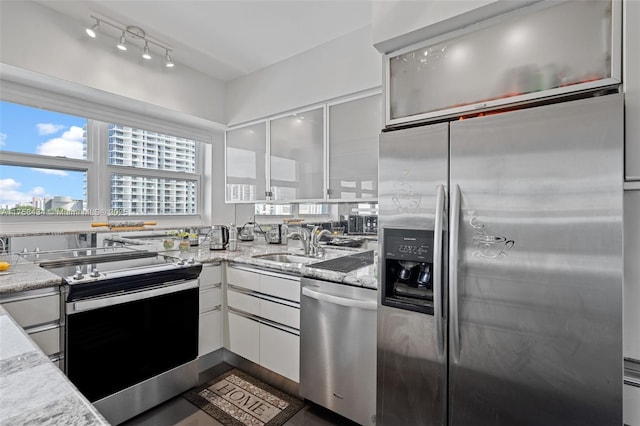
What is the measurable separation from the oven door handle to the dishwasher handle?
2.84ft

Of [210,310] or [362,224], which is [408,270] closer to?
[362,224]

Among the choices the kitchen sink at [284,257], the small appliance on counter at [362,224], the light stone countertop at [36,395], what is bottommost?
the kitchen sink at [284,257]

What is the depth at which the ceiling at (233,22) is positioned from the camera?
199 cm

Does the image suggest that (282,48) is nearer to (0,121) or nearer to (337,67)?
(337,67)

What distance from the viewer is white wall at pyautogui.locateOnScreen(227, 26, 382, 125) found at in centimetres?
222

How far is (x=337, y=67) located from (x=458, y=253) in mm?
1810

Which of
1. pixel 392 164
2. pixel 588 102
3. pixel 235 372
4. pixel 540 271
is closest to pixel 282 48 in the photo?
pixel 392 164

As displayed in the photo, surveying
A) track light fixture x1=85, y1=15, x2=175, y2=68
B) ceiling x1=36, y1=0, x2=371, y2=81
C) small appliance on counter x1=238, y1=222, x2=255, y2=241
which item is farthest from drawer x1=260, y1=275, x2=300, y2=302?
track light fixture x1=85, y1=15, x2=175, y2=68

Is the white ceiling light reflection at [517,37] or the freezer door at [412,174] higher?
the white ceiling light reflection at [517,37]

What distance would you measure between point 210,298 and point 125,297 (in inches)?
24.4

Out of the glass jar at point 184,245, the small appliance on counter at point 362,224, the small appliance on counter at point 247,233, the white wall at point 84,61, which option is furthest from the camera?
the small appliance on counter at point 247,233

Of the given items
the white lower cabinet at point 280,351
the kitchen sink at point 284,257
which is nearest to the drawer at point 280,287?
the white lower cabinet at point 280,351

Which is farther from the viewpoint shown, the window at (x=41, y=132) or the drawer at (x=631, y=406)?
the window at (x=41, y=132)

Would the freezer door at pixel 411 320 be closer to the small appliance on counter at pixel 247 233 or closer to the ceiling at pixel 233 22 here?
the ceiling at pixel 233 22
